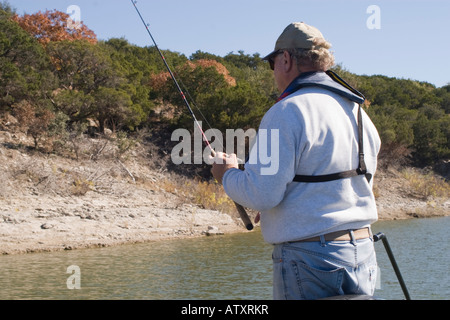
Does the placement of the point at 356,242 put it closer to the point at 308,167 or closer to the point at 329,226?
the point at 329,226

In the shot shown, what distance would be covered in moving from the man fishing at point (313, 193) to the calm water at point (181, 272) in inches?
211

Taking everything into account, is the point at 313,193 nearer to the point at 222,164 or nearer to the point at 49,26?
the point at 222,164

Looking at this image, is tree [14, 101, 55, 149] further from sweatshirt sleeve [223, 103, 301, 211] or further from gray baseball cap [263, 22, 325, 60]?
sweatshirt sleeve [223, 103, 301, 211]

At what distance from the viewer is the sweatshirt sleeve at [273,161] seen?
2.13 metres

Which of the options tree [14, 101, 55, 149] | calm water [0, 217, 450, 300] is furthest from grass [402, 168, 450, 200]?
tree [14, 101, 55, 149]

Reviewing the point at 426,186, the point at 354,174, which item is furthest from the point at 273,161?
the point at 426,186

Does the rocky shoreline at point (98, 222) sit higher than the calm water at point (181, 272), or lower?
higher

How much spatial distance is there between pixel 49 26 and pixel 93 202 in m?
11.9

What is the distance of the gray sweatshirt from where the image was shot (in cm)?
214

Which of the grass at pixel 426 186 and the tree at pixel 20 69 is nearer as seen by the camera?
the tree at pixel 20 69

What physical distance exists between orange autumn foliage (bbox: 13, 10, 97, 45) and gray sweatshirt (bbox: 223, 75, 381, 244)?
71.3 feet

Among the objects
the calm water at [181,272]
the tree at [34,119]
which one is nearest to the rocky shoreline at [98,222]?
the calm water at [181,272]

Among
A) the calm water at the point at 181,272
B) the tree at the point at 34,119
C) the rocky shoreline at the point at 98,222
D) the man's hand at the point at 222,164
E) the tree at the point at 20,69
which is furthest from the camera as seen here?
the tree at the point at 20,69
